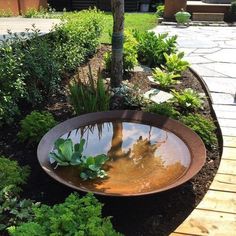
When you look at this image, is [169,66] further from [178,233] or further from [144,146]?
[178,233]

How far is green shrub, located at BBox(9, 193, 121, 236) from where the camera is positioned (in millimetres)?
2287

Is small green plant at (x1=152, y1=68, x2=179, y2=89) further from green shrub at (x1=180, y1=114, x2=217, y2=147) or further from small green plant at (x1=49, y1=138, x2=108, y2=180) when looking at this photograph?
small green plant at (x1=49, y1=138, x2=108, y2=180)

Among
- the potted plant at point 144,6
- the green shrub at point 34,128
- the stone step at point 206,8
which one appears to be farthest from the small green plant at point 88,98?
the potted plant at point 144,6

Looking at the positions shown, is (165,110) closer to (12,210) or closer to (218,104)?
(218,104)

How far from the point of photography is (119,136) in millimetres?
3908

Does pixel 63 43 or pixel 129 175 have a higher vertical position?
pixel 63 43

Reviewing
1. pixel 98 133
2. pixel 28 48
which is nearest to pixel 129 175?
pixel 98 133

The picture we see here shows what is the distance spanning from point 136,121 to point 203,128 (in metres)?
0.73

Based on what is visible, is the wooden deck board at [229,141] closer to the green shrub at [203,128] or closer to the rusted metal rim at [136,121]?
the green shrub at [203,128]

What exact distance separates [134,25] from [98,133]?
24.4 ft

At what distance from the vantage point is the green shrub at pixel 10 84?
4.07 m

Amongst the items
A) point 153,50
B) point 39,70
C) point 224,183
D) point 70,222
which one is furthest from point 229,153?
point 153,50

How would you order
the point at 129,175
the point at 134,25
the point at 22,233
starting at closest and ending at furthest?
the point at 22,233, the point at 129,175, the point at 134,25

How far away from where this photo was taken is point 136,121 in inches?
160
